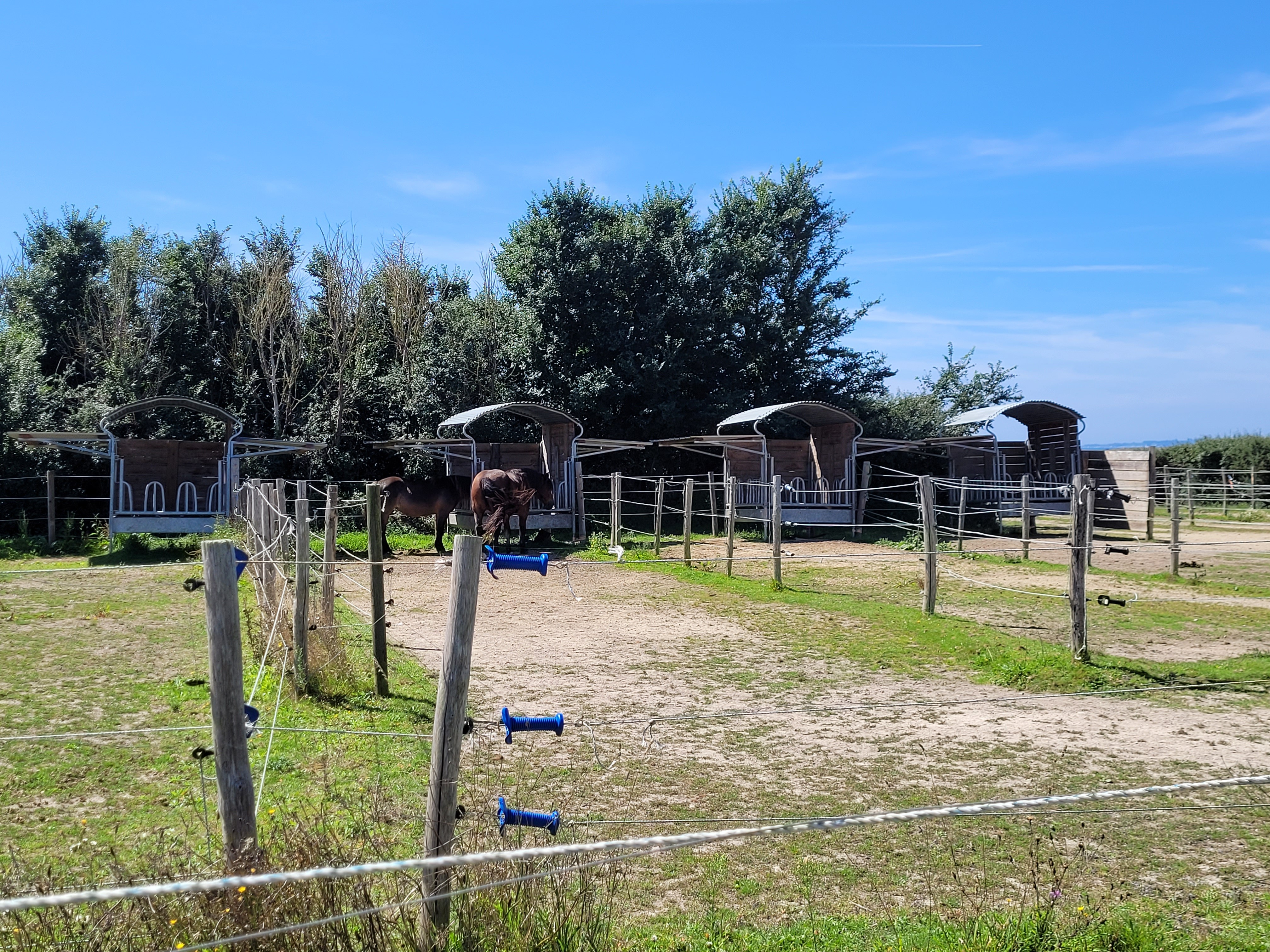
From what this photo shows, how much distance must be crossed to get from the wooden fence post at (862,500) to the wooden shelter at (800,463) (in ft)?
0.48

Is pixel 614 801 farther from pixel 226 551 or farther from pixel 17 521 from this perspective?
pixel 17 521

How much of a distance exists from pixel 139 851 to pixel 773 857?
287 cm

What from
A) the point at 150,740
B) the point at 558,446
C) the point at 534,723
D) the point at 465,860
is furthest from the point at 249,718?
the point at 558,446

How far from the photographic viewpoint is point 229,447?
19.2 meters

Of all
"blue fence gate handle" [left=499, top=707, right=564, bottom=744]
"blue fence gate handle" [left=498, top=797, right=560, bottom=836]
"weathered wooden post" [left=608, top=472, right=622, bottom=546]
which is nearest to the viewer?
"blue fence gate handle" [left=498, top=797, right=560, bottom=836]

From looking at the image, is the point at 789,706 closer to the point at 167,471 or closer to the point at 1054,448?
the point at 167,471

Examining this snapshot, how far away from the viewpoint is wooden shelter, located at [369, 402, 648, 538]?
21141 millimetres

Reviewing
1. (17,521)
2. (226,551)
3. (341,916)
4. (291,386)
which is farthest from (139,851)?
(291,386)

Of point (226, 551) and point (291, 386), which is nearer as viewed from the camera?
point (226, 551)

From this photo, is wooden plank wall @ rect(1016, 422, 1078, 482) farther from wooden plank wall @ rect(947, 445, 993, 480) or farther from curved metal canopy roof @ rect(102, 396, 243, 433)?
curved metal canopy roof @ rect(102, 396, 243, 433)

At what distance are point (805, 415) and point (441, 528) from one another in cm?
970

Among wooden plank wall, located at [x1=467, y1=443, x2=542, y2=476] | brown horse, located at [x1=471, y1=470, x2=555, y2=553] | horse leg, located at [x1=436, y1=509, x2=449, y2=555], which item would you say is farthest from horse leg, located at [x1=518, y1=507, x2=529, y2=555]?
wooden plank wall, located at [x1=467, y1=443, x2=542, y2=476]

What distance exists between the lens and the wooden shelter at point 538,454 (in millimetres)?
21141

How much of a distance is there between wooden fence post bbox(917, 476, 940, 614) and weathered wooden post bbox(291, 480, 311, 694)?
7184mm
